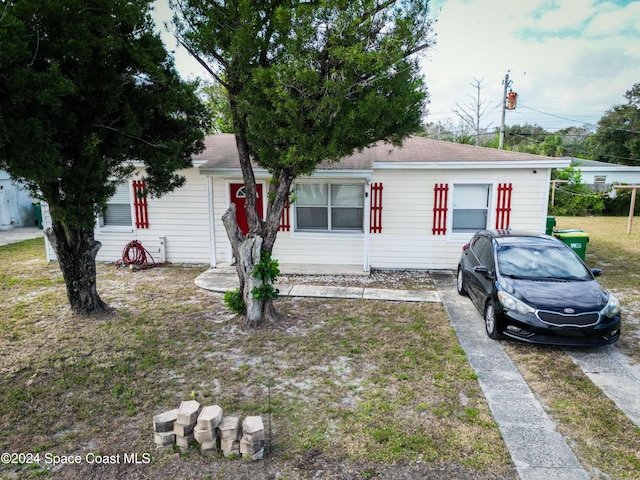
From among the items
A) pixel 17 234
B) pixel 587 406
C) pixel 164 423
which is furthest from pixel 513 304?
Answer: pixel 17 234

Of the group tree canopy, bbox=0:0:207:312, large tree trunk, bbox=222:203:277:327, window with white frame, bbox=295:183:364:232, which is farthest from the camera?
window with white frame, bbox=295:183:364:232

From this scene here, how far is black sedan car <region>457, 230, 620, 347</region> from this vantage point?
17.8 ft

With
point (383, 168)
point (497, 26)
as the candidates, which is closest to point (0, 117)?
point (383, 168)

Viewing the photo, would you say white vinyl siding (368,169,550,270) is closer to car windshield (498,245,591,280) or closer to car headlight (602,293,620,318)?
car windshield (498,245,591,280)

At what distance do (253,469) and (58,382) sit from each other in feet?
9.75

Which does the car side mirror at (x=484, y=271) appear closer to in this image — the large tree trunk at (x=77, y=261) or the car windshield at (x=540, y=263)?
the car windshield at (x=540, y=263)

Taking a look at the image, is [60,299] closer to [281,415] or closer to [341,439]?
[281,415]

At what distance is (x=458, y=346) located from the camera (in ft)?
19.4

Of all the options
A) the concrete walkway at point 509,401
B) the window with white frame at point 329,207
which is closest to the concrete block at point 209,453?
the concrete walkway at point 509,401

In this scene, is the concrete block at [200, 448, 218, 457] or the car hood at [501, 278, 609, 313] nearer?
the concrete block at [200, 448, 218, 457]

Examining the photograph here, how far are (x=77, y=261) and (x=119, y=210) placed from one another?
4915 millimetres

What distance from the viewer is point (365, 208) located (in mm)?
10055

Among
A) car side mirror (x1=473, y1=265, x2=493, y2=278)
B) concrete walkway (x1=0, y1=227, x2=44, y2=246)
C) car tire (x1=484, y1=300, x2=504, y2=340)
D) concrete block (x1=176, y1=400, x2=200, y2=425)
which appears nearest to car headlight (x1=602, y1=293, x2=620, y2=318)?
car tire (x1=484, y1=300, x2=504, y2=340)

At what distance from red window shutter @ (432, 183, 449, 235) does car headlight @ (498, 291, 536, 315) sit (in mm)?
4553
